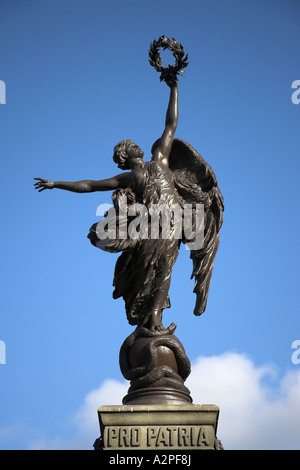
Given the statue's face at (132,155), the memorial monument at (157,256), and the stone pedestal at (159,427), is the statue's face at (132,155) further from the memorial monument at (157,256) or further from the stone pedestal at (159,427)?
the stone pedestal at (159,427)

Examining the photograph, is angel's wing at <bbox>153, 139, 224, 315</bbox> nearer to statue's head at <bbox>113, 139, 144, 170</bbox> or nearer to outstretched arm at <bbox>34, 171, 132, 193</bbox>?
statue's head at <bbox>113, 139, 144, 170</bbox>

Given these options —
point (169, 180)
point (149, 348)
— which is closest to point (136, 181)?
point (169, 180)

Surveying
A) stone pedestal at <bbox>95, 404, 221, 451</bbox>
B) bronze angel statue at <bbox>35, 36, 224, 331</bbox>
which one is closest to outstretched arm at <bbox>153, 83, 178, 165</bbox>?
bronze angel statue at <bbox>35, 36, 224, 331</bbox>

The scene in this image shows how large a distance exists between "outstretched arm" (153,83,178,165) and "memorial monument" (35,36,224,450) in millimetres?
14

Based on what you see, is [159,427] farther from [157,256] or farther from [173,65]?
[173,65]

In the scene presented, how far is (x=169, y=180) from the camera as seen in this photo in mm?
8438

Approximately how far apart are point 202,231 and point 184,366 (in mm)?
1962

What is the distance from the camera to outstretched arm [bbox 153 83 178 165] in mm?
8617

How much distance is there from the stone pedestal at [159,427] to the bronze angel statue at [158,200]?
1.18 m

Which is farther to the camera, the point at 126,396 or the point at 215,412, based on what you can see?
the point at 126,396

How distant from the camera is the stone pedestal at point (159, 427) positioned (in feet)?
21.6

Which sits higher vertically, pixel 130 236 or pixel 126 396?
pixel 130 236
